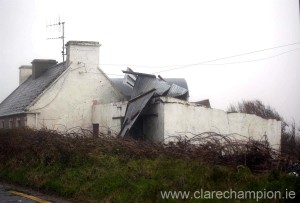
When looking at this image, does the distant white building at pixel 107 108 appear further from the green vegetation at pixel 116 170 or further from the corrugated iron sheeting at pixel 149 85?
the green vegetation at pixel 116 170

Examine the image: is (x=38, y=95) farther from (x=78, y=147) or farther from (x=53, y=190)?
(x=53, y=190)

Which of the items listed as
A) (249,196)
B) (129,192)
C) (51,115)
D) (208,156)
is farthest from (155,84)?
(249,196)

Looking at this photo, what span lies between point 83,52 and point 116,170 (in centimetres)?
1465

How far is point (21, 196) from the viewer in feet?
30.6

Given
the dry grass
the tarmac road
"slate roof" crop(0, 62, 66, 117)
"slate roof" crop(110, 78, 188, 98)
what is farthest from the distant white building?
the tarmac road

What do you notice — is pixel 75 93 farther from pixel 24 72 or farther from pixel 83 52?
pixel 24 72

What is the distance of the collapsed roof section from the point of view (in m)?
16.1

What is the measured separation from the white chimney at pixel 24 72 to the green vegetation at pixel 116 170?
18585mm

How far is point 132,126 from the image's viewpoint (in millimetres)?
16750

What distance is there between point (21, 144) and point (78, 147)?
307 cm

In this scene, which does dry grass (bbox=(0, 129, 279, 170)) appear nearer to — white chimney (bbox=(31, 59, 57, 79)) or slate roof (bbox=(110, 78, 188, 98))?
slate roof (bbox=(110, 78, 188, 98))

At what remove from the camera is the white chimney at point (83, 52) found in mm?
22469

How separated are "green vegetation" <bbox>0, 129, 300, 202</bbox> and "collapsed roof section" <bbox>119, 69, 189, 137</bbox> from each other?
354cm

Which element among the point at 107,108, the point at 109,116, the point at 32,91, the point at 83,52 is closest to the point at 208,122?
the point at 109,116
